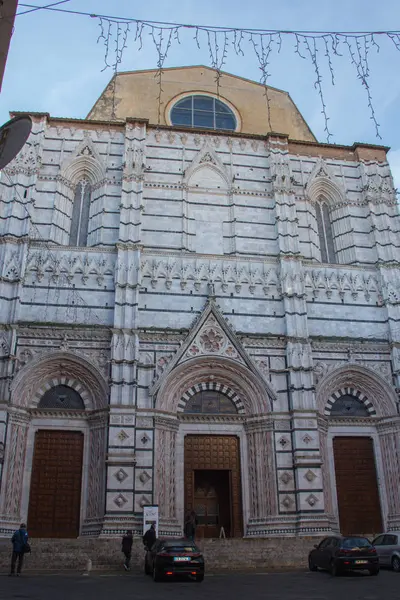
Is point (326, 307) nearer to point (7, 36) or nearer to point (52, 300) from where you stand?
point (52, 300)

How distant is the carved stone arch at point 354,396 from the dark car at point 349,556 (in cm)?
753

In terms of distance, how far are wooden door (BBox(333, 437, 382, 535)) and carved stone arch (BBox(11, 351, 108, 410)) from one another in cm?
850

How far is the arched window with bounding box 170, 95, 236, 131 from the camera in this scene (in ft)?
90.0

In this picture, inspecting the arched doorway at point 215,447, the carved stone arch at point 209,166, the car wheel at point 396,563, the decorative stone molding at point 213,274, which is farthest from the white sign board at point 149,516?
the carved stone arch at point 209,166

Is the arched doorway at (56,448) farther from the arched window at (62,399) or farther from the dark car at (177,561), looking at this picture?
the dark car at (177,561)

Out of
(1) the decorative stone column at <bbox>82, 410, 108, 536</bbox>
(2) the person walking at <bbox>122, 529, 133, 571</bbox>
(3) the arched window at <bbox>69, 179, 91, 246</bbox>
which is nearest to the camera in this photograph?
(2) the person walking at <bbox>122, 529, 133, 571</bbox>

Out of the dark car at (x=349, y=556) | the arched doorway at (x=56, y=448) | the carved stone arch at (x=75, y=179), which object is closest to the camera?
the dark car at (x=349, y=556)

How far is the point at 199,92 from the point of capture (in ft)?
92.8

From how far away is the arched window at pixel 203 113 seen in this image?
2744 centimetres

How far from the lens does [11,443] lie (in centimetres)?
1814

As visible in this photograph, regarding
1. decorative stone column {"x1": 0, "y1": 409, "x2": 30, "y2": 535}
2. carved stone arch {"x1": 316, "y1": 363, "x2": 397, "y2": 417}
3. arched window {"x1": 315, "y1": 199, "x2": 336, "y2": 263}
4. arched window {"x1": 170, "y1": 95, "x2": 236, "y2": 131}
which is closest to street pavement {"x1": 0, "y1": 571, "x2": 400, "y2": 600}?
decorative stone column {"x1": 0, "y1": 409, "x2": 30, "y2": 535}

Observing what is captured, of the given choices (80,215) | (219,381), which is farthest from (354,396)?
(80,215)

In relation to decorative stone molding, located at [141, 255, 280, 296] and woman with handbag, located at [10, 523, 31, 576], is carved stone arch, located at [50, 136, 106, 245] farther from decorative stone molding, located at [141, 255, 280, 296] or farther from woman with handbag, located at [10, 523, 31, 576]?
woman with handbag, located at [10, 523, 31, 576]

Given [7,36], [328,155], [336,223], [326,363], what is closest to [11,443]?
[326,363]
